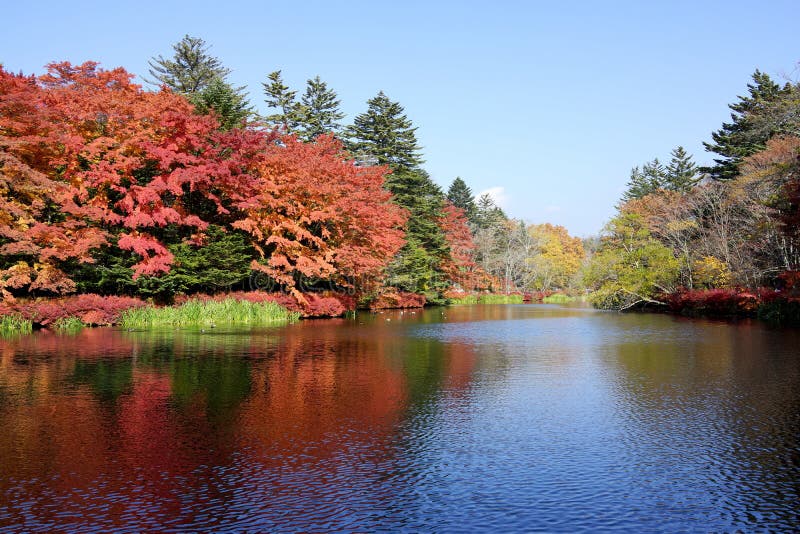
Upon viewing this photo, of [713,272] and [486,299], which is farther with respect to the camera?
[486,299]

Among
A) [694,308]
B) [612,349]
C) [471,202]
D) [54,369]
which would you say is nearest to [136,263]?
[54,369]

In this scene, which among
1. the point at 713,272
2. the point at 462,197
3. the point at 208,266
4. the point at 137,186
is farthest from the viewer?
the point at 462,197

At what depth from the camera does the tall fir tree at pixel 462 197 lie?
321 feet

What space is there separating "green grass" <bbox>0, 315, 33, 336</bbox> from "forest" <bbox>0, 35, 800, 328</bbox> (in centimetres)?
15

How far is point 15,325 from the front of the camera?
26.6 m

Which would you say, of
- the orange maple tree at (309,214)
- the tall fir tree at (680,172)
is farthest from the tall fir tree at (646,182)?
the orange maple tree at (309,214)

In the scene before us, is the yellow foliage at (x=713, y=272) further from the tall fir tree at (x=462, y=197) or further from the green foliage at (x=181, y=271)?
the tall fir tree at (x=462, y=197)

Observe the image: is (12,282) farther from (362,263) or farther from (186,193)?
(362,263)

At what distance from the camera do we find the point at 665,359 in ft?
62.2

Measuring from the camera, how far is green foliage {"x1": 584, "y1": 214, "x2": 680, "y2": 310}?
43.6m

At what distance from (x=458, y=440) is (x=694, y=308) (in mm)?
34373

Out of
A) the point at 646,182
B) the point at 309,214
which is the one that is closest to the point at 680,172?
the point at 646,182

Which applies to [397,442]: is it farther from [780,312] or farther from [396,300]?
[396,300]

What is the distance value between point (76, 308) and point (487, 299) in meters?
48.2
